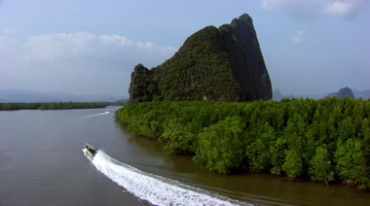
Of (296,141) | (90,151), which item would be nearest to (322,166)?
(296,141)

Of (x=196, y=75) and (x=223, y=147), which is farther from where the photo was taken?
(x=196, y=75)

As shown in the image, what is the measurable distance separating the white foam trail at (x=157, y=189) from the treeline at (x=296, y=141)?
4.11 metres

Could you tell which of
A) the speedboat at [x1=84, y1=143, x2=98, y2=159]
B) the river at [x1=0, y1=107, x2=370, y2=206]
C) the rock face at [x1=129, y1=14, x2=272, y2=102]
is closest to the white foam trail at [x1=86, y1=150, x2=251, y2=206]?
the river at [x1=0, y1=107, x2=370, y2=206]

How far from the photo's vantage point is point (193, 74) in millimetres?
100250

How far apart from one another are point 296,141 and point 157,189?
7.80m

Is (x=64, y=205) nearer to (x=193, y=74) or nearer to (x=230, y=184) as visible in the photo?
(x=230, y=184)

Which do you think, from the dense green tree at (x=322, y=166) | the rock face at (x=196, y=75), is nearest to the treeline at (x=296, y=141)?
the dense green tree at (x=322, y=166)

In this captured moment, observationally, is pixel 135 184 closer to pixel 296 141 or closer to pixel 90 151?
pixel 296 141

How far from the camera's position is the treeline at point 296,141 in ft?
65.3

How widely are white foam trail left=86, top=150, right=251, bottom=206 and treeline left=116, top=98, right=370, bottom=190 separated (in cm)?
411

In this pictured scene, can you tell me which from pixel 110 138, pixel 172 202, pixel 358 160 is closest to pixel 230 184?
pixel 172 202

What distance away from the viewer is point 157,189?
19.3 meters

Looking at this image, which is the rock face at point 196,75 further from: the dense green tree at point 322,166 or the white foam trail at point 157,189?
the dense green tree at point 322,166

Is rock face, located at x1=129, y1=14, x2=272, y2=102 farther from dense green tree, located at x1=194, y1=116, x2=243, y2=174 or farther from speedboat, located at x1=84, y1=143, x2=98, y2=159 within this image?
dense green tree, located at x1=194, y1=116, x2=243, y2=174
